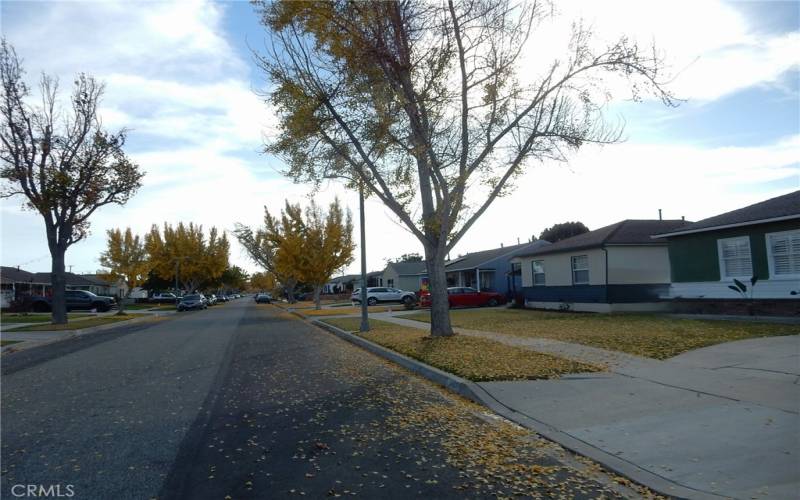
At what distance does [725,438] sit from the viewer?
19.8 ft

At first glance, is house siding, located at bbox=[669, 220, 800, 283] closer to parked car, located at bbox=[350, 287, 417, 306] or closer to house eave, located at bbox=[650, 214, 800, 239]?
house eave, located at bbox=[650, 214, 800, 239]

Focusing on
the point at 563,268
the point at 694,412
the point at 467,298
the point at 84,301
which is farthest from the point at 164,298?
the point at 694,412

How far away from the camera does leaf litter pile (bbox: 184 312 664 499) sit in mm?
5043

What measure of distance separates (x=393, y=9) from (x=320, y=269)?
29204mm

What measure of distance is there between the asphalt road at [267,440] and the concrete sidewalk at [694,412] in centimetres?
64

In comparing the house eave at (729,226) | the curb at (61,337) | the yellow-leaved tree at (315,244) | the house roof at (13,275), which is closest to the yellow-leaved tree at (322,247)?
the yellow-leaved tree at (315,244)

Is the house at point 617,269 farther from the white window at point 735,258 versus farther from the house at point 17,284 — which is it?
the house at point 17,284

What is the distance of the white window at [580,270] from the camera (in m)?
26.7

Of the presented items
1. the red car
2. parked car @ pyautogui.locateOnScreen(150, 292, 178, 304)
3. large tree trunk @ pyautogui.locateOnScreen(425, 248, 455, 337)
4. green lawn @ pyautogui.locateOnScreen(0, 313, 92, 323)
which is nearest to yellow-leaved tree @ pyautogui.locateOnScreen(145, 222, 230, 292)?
parked car @ pyautogui.locateOnScreen(150, 292, 178, 304)

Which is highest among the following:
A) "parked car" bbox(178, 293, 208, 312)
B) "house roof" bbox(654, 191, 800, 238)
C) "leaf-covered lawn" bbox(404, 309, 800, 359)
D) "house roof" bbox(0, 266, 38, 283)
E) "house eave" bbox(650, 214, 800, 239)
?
"house roof" bbox(0, 266, 38, 283)

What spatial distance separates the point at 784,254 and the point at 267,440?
17056mm

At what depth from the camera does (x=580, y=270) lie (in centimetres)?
2716

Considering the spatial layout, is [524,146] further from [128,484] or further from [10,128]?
[10,128]

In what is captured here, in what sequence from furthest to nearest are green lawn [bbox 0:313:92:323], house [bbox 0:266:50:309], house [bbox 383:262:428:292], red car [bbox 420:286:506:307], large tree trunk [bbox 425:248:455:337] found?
house [bbox 383:262:428:292] → house [bbox 0:266:50:309] → red car [bbox 420:286:506:307] → green lawn [bbox 0:313:92:323] → large tree trunk [bbox 425:248:455:337]
